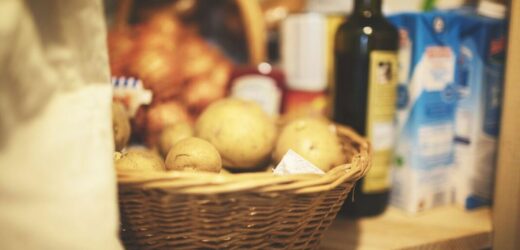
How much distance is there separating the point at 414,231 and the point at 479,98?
0.24 meters

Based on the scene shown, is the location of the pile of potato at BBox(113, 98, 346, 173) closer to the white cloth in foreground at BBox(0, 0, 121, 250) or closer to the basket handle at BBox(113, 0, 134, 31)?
the white cloth in foreground at BBox(0, 0, 121, 250)

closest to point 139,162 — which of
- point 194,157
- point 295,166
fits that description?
point 194,157

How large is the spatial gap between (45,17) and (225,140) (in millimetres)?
242

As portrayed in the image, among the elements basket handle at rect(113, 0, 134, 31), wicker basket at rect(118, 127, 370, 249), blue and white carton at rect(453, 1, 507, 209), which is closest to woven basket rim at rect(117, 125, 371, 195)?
wicker basket at rect(118, 127, 370, 249)

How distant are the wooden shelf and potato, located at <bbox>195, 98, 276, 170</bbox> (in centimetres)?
16

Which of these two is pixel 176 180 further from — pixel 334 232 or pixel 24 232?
pixel 334 232

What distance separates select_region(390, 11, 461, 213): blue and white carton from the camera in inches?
24.5

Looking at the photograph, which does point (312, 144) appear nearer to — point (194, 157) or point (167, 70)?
point (194, 157)

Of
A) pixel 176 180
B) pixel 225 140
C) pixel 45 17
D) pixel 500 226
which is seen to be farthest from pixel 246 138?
A: pixel 500 226

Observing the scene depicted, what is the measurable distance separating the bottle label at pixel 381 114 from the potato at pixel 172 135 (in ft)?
0.89

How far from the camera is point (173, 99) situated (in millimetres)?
685

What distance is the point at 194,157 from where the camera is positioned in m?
0.46

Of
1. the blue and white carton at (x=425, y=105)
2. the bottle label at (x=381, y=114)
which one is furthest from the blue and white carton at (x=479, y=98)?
the bottle label at (x=381, y=114)

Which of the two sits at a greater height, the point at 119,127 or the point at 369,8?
the point at 369,8
